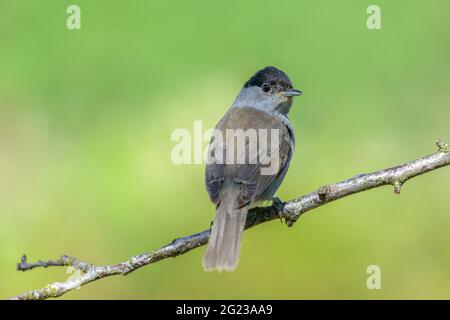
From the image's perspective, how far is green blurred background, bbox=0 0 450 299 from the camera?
6348 mm

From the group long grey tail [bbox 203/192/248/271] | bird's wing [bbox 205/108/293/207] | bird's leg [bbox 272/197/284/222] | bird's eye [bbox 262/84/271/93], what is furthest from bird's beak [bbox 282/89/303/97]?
long grey tail [bbox 203/192/248/271]

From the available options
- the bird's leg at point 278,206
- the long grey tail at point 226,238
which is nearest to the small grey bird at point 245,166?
the long grey tail at point 226,238

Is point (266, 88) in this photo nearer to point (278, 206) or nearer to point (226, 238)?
point (278, 206)

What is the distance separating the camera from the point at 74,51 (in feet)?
27.9

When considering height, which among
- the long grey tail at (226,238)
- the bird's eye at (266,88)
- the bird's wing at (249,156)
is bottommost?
the long grey tail at (226,238)

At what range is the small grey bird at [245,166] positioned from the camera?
4.83 m

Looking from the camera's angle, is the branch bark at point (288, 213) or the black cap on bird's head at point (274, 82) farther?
the black cap on bird's head at point (274, 82)

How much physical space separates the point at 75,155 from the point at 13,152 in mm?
677

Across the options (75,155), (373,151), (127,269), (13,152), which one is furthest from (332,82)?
(127,269)

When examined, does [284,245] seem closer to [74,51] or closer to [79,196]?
[79,196]

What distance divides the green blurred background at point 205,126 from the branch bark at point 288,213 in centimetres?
149

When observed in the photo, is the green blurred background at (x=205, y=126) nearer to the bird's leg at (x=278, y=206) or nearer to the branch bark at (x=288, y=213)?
the bird's leg at (x=278, y=206)

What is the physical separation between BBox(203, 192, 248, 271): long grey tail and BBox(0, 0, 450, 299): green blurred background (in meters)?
1.27

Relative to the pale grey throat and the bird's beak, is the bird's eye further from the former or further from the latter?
the bird's beak
